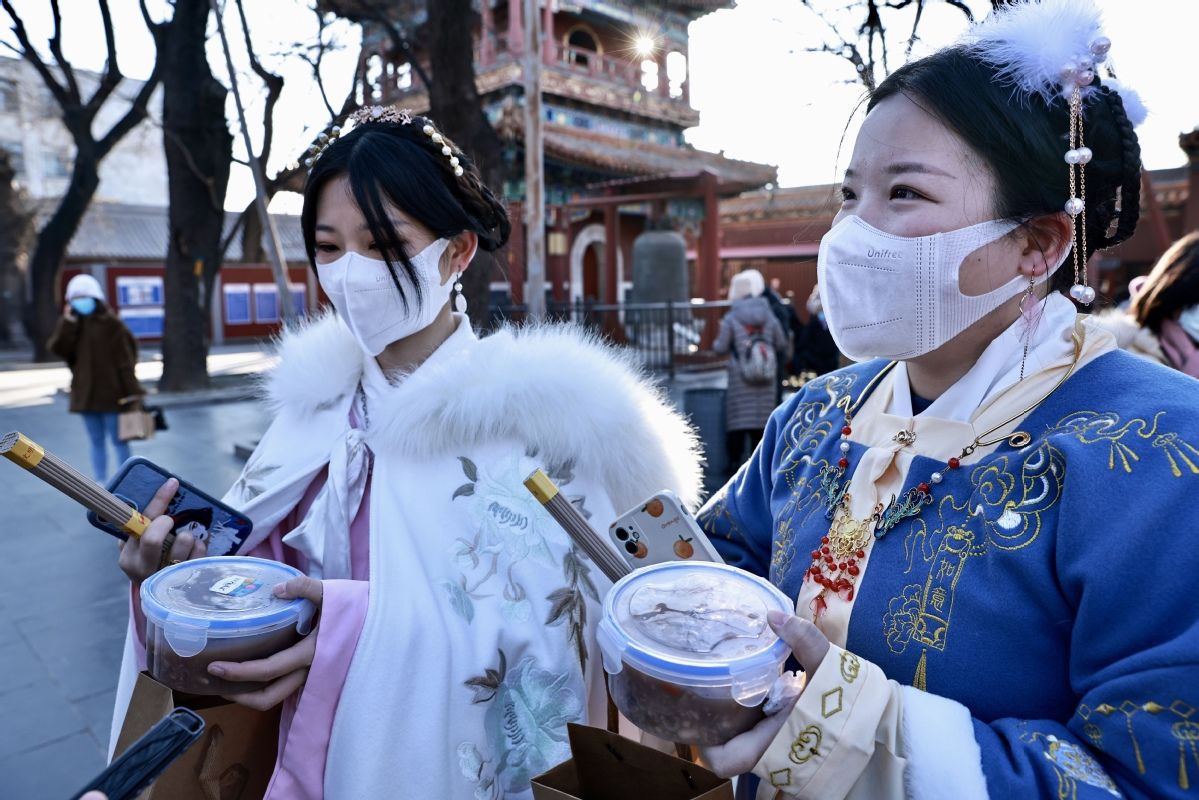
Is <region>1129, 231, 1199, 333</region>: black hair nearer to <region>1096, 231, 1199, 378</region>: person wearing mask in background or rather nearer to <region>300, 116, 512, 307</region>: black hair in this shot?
<region>1096, 231, 1199, 378</region>: person wearing mask in background

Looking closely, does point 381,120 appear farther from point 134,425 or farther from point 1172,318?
point 134,425

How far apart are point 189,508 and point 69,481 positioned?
34cm

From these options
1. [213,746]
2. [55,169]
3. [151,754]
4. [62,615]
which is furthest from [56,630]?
[55,169]

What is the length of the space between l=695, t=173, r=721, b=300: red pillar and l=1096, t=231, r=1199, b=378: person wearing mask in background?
42.0 ft

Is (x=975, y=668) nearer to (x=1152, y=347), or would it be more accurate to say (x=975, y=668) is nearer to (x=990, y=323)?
(x=990, y=323)

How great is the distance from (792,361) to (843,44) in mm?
2942

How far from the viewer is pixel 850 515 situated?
4.06 feet

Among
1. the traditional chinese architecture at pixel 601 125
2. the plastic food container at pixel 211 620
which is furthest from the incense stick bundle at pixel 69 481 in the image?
the traditional chinese architecture at pixel 601 125

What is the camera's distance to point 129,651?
1.65 metres

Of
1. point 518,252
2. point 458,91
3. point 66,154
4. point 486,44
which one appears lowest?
point 518,252

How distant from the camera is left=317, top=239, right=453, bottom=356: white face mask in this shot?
171 centimetres

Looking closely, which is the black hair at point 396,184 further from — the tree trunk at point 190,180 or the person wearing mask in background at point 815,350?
the tree trunk at point 190,180

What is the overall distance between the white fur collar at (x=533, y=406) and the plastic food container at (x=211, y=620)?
430 mm

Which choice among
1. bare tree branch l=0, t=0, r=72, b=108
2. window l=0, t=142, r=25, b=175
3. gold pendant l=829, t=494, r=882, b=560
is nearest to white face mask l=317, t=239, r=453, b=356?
gold pendant l=829, t=494, r=882, b=560
